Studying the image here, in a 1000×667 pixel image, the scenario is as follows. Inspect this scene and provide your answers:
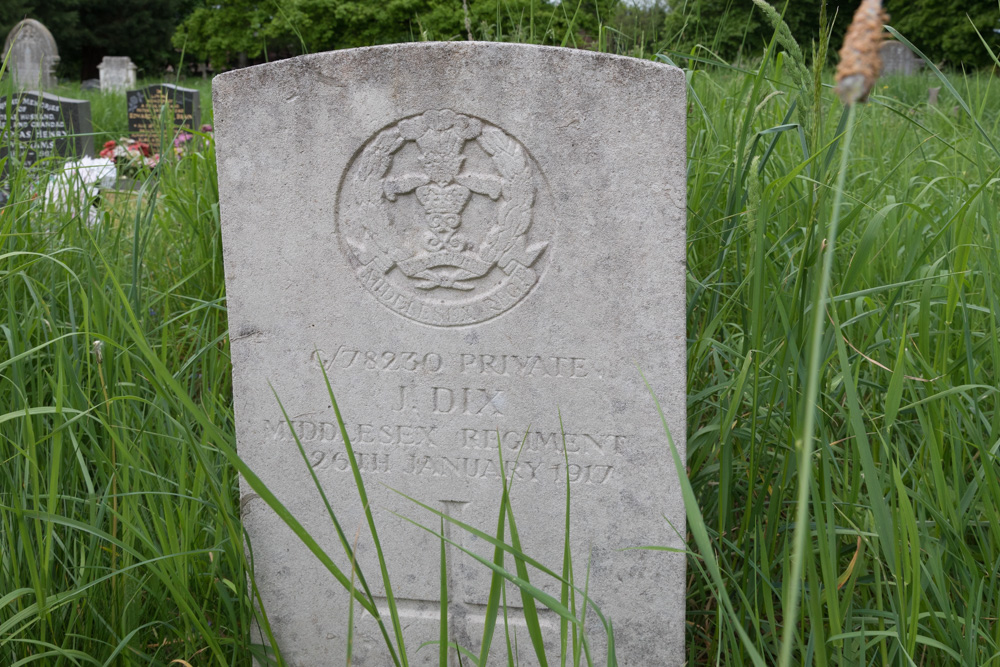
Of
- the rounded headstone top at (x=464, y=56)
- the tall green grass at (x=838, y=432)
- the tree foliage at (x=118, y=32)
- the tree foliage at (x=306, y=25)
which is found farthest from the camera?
the tree foliage at (x=118, y=32)

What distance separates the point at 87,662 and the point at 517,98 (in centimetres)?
130

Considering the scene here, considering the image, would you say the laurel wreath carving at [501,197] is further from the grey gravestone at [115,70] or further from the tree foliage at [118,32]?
the tree foliage at [118,32]

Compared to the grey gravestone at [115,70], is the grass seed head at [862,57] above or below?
below

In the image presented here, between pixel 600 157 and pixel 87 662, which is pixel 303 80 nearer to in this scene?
pixel 600 157

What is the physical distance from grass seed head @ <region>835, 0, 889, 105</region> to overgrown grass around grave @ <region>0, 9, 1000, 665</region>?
2.08 feet

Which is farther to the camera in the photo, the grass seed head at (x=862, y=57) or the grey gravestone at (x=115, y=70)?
the grey gravestone at (x=115, y=70)

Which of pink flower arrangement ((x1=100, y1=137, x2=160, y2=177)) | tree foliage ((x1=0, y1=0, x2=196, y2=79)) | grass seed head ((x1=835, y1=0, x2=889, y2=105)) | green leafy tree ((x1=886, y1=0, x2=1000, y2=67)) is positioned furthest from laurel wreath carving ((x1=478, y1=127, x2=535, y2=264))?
tree foliage ((x1=0, y1=0, x2=196, y2=79))

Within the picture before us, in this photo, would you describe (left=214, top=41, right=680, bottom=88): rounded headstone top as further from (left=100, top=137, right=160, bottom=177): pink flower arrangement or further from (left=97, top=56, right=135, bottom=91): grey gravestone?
(left=97, top=56, right=135, bottom=91): grey gravestone


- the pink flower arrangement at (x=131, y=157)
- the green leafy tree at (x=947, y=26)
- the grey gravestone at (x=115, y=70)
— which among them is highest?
the green leafy tree at (x=947, y=26)

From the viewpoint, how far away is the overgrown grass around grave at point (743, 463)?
135 cm

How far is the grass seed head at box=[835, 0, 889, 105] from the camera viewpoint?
0.49 metres

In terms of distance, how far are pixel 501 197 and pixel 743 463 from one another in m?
0.90

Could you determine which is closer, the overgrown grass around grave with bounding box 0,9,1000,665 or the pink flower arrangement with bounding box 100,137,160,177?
the overgrown grass around grave with bounding box 0,9,1000,665

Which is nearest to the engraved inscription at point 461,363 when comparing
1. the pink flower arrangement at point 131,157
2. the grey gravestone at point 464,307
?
the grey gravestone at point 464,307
